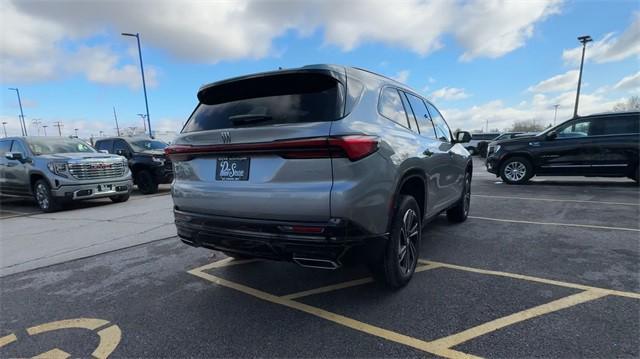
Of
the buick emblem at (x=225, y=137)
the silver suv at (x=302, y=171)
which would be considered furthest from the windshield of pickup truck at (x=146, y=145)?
the buick emblem at (x=225, y=137)

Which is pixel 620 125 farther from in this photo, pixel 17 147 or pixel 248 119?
pixel 17 147

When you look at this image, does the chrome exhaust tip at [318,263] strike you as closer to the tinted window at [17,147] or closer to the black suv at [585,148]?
the tinted window at [17,147]

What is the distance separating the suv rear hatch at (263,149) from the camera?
2.60 meters

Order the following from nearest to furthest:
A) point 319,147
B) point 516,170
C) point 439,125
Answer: point 319,147 → point 439,125 → point 516,170

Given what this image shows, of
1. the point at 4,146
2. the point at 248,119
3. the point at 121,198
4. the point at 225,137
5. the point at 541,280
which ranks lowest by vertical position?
the point at 121,198

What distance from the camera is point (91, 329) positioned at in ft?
9.36

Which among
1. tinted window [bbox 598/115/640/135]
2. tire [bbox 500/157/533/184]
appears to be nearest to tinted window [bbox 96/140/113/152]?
tire [bbox 500/157/533/184]

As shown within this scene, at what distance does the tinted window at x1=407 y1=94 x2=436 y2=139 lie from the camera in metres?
4.16

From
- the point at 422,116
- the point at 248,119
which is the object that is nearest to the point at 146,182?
the point at 422,116

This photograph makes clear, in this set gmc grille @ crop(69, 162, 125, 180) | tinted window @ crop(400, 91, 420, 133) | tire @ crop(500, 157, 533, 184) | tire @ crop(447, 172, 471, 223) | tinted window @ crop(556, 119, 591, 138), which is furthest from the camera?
tire @ crop(500, 157, 533, 184)

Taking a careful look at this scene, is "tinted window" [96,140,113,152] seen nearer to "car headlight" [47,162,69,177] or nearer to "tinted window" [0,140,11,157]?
"tinted window" [0,140,11,157]

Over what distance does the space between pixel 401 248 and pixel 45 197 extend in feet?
29.1

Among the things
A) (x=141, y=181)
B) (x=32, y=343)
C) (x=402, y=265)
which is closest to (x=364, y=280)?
(x=402, y=265)

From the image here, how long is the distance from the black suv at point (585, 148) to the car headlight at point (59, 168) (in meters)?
11.7
